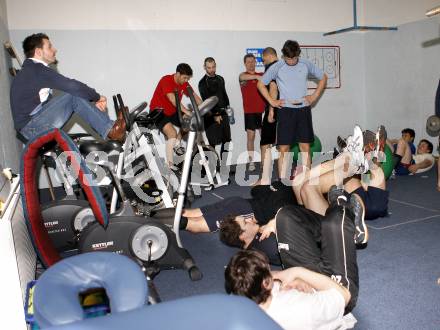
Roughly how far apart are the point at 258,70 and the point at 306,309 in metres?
5.77

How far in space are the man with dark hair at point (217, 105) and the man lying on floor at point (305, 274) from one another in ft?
12.0

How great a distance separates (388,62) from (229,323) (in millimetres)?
7946

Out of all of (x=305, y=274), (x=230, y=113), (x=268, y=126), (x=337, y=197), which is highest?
(x=230, y=113)

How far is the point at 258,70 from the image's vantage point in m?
7.03

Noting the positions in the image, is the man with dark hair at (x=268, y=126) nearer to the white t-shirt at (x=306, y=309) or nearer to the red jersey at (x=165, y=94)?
the red jersey at (x=165, y=94)

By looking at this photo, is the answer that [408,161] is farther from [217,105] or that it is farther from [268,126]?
[217,105]

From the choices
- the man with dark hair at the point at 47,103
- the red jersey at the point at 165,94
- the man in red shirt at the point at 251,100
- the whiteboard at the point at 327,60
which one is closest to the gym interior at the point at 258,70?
the whiteboard at the point at 327,60

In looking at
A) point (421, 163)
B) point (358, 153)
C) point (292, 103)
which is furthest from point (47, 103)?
point (421, 163)

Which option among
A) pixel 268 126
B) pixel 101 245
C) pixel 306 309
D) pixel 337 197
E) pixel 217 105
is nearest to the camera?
pixel 306 309

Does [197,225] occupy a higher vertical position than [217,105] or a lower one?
lower

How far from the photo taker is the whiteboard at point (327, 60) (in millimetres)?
7547

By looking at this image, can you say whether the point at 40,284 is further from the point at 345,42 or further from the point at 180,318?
the point at 345,42

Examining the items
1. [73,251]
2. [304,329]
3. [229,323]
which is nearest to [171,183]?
[73,251]

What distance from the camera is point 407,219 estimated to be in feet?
12.4
